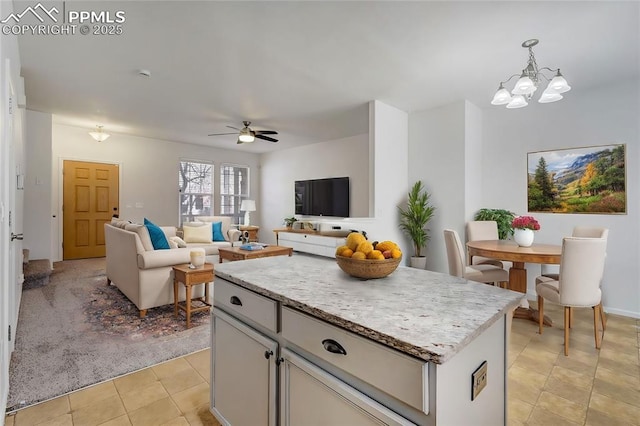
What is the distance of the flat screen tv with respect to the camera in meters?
6.48

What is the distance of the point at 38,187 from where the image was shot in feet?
16.3

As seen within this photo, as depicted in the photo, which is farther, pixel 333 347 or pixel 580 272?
pixel 580 272

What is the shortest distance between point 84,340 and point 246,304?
85.6 inches

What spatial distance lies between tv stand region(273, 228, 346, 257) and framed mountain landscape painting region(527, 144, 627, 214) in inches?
113

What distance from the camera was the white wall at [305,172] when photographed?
628 centimetres

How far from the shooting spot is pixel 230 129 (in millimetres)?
5973

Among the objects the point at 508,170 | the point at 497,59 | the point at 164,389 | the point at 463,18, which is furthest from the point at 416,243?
the point at 164,389

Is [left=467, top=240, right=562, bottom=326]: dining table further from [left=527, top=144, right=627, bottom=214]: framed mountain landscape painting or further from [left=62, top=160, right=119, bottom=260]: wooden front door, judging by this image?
[left=62, top=160, right=119, bottom=260]: wooden front door

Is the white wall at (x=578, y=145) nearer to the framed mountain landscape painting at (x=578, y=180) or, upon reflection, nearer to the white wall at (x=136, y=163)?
the framed mountain landscape painting at (x=578, y=180)

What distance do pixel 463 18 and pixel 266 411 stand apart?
9.68 ft

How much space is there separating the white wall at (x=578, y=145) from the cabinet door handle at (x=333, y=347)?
13.8ft

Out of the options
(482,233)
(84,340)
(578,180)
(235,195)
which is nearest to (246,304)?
(84,340)

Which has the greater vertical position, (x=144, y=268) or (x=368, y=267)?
(x=368, y=267)

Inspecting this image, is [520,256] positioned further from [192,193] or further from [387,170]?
[192,193]
